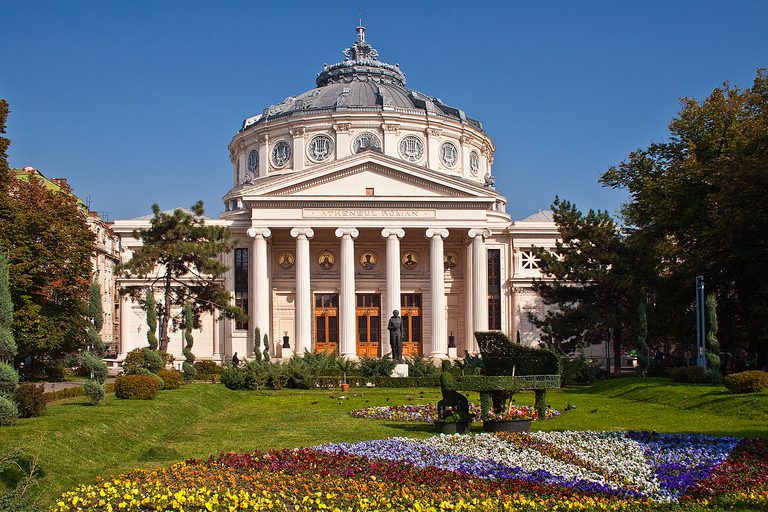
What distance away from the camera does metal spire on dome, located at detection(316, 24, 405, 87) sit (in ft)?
231

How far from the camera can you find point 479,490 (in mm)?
11266

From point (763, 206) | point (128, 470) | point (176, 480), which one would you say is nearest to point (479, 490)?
point (176, 480)

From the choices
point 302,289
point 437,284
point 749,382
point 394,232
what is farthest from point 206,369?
point 749,382

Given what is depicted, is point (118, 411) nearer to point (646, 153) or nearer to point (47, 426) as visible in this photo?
point (47, 426)

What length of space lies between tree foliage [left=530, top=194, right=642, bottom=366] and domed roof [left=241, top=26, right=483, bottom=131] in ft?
79.0

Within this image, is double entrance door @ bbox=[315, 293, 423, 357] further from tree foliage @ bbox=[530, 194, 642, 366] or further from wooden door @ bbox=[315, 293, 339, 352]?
tree foliage @ bbox=[530, 194, 642, 366]

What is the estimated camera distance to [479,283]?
4891 cm

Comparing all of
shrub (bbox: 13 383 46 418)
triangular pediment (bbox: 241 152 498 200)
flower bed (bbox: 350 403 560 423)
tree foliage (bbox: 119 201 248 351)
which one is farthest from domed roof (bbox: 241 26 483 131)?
shrub (bbox: 13 383 46 418)

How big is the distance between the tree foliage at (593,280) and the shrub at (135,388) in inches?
956

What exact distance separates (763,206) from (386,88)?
43.2 metres

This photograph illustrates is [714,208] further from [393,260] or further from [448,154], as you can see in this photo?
[448,154]

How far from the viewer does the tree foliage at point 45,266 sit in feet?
105

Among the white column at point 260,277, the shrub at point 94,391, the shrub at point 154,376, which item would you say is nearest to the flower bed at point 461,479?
the shrub at point 94,391

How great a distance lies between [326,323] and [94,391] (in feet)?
110
